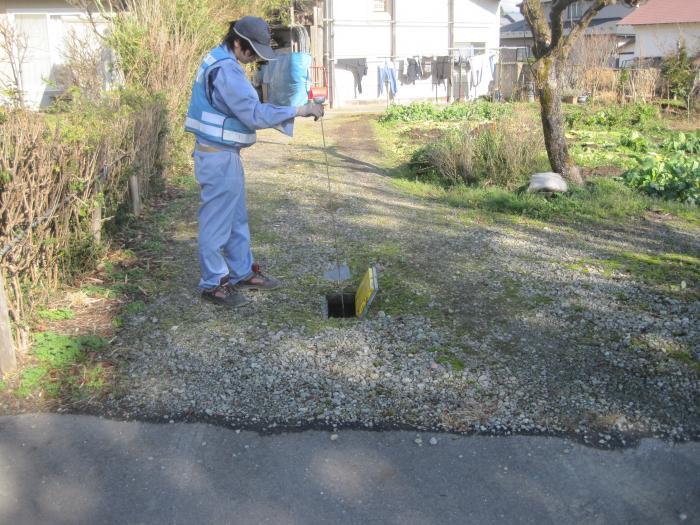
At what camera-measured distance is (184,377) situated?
3.96m

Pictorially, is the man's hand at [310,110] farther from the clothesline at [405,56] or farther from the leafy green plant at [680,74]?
the clothesline at [405,56]

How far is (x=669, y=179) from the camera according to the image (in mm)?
8859

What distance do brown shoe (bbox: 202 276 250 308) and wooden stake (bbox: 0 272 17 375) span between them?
140 cm

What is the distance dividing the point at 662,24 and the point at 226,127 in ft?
101

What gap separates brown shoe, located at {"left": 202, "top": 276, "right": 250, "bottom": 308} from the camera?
4.89 metres

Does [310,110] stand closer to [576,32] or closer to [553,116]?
[553,116]

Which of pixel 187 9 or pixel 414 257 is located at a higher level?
pixel 187 9

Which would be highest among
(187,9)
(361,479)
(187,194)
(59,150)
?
(187,9)

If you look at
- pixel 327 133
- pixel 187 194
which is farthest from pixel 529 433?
pixel 327 133

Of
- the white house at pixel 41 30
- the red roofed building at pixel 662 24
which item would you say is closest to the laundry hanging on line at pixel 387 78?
the white house at pixel 41 30

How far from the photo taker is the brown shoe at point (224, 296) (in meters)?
4.89

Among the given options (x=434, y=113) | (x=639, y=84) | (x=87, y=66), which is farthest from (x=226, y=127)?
(x=639, y=84)

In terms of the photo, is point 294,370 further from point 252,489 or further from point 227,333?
point 252,489

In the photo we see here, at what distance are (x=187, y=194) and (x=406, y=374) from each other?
5.41 m
